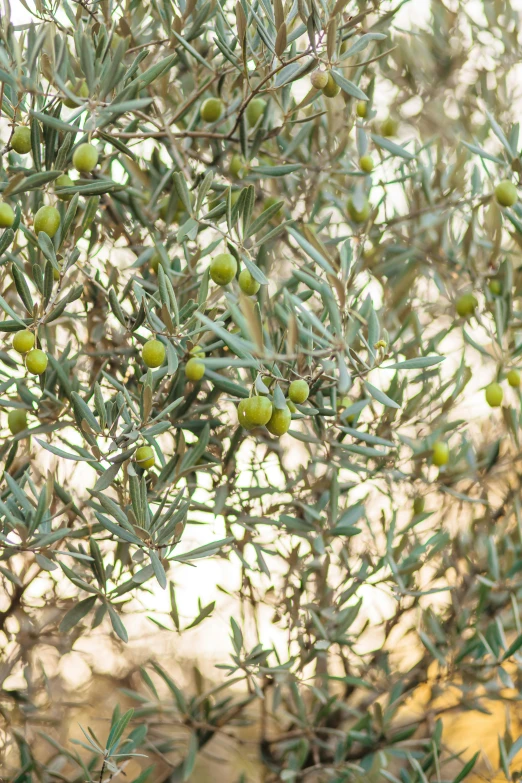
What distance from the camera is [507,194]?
3.82 feet

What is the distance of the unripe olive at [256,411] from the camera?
32.7 inches

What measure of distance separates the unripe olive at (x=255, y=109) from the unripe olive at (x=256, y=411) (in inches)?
23.1

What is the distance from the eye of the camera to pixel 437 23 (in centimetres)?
186

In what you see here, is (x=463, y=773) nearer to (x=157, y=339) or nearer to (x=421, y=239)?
(x=157, y=339)

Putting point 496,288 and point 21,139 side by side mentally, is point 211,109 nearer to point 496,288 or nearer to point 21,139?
point 21,139

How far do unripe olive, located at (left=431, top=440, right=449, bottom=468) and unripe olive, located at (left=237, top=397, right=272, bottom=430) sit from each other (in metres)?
0.54

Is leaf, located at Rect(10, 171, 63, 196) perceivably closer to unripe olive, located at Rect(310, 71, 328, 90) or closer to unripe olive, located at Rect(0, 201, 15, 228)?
unripe olive, located at Rect(0, 201, 15, 228)

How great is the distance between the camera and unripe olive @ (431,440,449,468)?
1.29 m

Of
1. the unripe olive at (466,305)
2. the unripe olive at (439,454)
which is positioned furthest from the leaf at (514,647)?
the unripe olive at (466,305)

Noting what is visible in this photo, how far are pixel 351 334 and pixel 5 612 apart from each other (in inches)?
36.8

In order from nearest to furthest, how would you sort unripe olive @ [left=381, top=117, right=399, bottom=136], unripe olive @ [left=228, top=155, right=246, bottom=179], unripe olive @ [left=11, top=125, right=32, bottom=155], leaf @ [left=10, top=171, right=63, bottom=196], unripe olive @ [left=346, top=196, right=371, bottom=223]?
leaf @ [left=10, top=171, right=63, bottom=196]
unripe olive @ [left=11, top=125, right=32, bottom=155]
unripe olive @ [left=228, top=155, right=246, bottom=179]
unripe olive @ [left=346, top=196, right=371, bottom=223]
unripe olive @ [left=381, top=117, right=399, bottom=136]

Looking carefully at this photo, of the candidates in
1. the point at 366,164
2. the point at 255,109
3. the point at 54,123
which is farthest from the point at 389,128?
the point at 54,123

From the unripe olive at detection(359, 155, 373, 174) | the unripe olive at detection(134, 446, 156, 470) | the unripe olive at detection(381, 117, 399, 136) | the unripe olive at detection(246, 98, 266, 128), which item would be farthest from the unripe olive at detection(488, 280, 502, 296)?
the unripe olive at detection(134, 446, 156, 470)

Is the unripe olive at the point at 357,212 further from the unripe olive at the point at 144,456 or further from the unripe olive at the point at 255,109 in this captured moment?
the unripe olive at the point at 144,456
